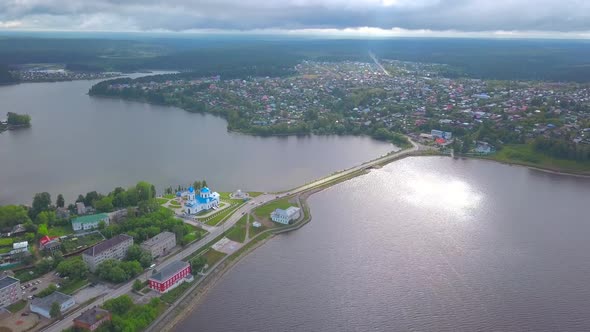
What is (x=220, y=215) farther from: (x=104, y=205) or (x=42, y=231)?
(x=42, y=231)

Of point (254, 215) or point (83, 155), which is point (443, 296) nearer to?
point (254, 215)

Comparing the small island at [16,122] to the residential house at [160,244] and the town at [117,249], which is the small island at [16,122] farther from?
the residential house at [160,244]

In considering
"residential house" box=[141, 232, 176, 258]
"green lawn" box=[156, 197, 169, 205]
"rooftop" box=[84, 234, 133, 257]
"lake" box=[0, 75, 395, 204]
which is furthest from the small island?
"residential house" box=[141, 232, 176, 258]

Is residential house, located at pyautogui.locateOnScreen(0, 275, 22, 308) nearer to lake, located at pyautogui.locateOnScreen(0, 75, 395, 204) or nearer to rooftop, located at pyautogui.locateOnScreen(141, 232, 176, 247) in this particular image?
rooftop, located at pyautogui.locateOnScreen(141, 232, 176, 247)

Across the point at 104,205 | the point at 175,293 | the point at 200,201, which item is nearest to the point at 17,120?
the point at 104,205

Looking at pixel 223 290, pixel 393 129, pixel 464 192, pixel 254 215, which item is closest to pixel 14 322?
pixel 223 290
